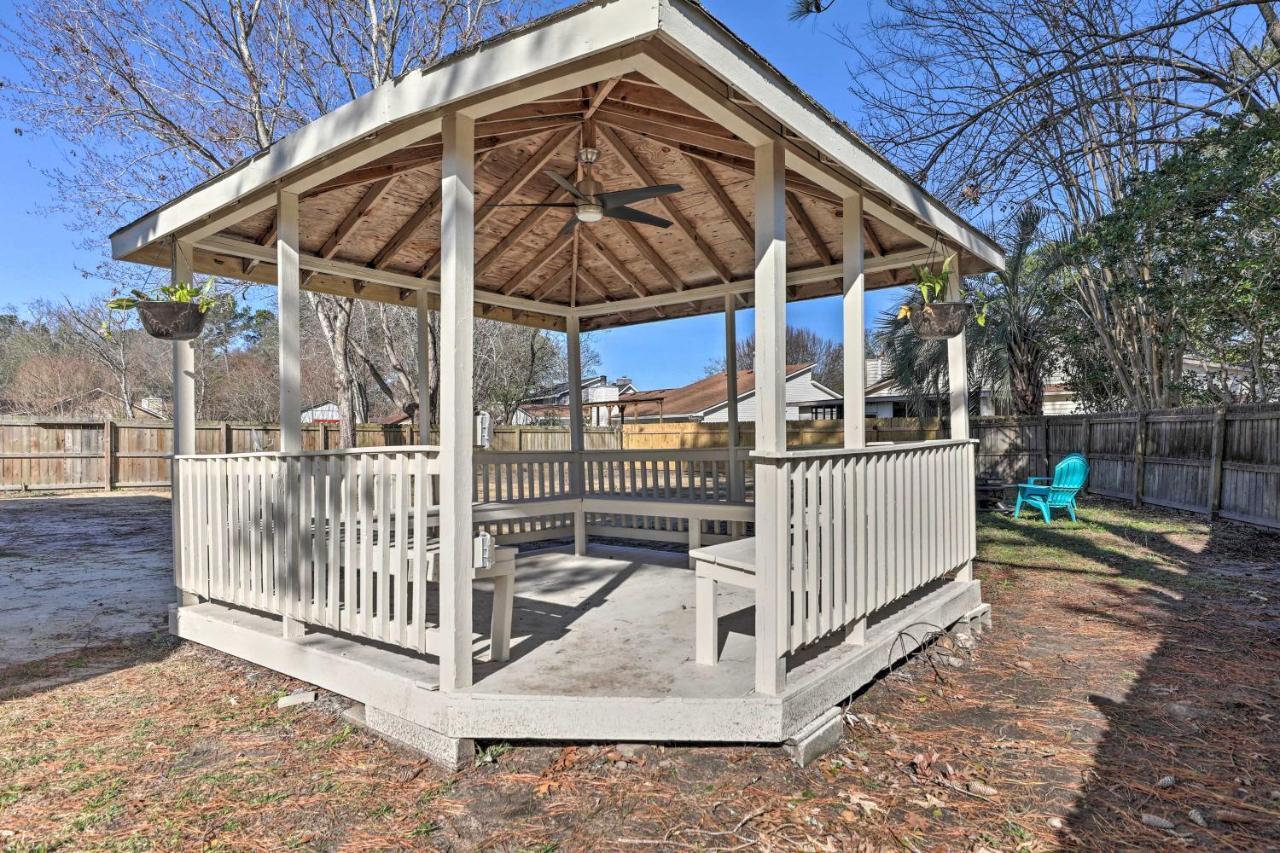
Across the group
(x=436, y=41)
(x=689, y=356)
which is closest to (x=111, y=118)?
(x=436, y=41)

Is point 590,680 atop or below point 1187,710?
atop

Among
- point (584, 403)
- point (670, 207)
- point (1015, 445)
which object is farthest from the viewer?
point (584, 403)

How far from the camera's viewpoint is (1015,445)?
43.5 feet

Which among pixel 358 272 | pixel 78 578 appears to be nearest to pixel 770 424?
pixel 358 272

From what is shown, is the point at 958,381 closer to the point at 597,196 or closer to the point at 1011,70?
the point at 597,196

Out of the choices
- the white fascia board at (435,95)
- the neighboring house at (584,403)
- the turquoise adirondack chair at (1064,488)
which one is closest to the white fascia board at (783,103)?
the white fascia board at (435,95)

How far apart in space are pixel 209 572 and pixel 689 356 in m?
43.7

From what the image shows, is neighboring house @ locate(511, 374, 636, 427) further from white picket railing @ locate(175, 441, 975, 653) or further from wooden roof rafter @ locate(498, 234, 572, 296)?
white picket railing @ locate(175, 441, 975, 653)

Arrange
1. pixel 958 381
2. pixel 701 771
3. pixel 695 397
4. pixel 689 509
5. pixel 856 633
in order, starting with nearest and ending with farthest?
pixel 701 771 → pixel 856 633 → pixel 958 381 → pixel 689 509 → pixel 695 397

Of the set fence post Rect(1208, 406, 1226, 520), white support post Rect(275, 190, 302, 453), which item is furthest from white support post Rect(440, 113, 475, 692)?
fence post Rect(1208, 406, 1226, 520)

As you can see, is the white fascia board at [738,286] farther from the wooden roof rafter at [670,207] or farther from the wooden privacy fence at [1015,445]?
the wooden privacy fence at [1015,445]

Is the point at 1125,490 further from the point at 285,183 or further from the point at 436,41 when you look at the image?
the point at 436,41

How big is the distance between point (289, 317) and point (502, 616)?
185 cm

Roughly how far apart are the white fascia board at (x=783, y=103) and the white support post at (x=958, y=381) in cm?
59
